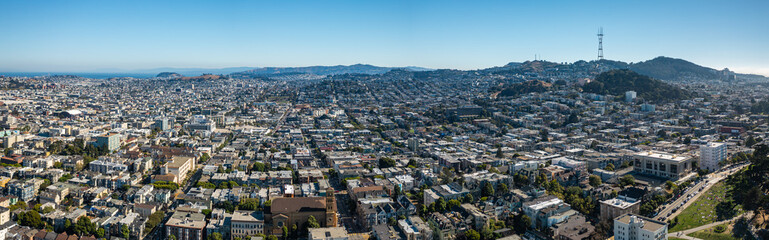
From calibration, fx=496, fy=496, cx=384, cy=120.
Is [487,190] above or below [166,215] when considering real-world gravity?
above

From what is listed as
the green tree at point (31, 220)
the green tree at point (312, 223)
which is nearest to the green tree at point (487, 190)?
the green tree at point (312, 223)

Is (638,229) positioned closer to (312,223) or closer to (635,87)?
(312,223)

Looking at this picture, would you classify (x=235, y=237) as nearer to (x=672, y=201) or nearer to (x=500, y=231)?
(x=500, y=231)

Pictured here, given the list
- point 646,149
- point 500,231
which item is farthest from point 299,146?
point 646,149

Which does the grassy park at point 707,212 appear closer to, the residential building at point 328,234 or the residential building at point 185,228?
the residential building at point 328,234

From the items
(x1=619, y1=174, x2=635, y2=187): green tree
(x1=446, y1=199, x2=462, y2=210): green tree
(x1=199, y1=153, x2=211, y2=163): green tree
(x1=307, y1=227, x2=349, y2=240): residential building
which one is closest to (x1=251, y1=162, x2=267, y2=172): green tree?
(x1=199, y1=153, x2=211, y2=163): green tree

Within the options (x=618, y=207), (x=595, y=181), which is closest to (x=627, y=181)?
(x=595, y=181)

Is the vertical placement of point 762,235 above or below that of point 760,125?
below
